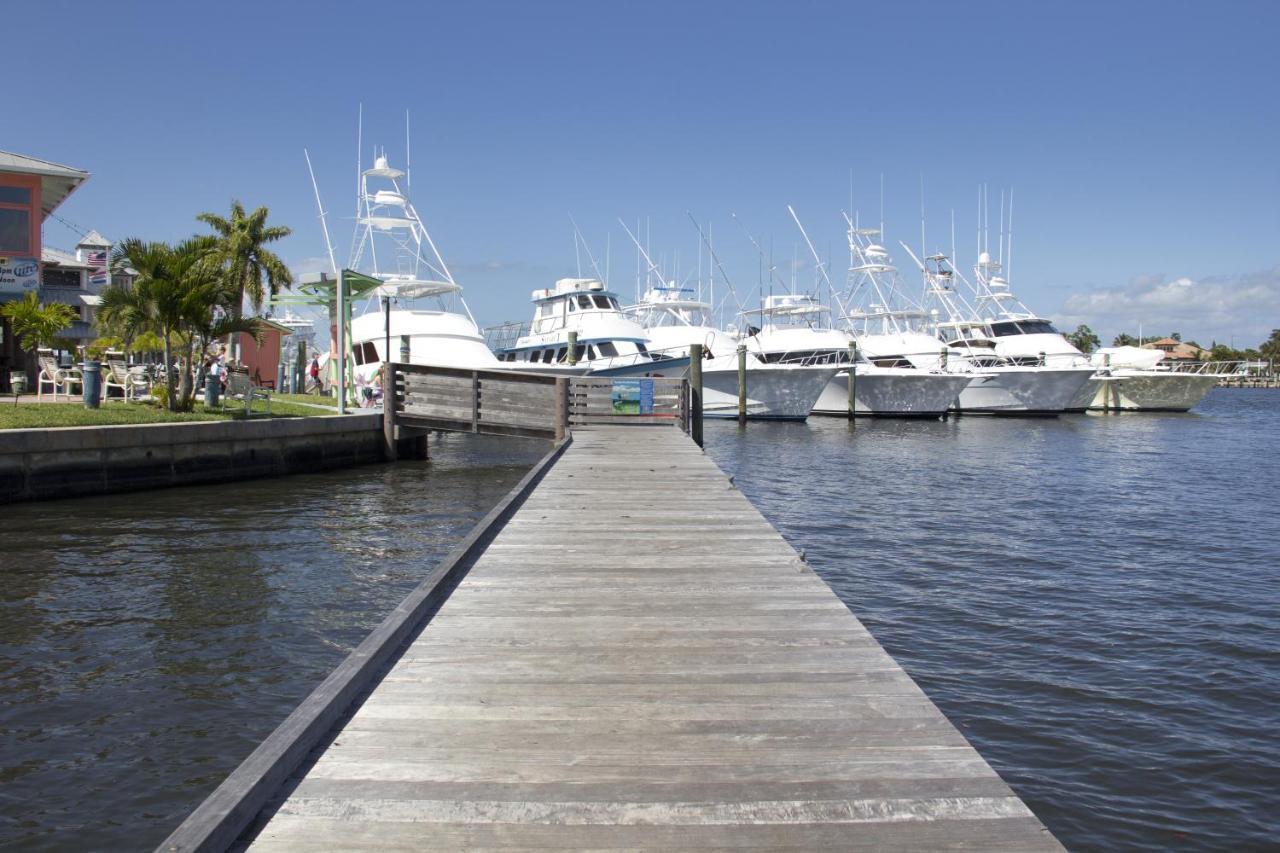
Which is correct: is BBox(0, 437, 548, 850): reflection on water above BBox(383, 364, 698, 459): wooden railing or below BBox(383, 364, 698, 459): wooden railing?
below

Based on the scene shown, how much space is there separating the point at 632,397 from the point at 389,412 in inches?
244

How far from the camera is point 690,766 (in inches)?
130

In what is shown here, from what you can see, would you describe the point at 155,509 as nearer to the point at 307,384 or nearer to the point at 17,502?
the point at 17,502

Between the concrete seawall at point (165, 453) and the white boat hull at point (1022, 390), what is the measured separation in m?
36.8

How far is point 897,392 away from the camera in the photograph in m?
45.8

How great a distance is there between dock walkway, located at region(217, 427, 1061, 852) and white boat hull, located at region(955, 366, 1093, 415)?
46.4 metres

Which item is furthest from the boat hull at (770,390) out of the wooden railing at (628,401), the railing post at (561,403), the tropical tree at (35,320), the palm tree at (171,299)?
the tropical tree at (35,320)

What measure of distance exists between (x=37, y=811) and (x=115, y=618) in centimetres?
400

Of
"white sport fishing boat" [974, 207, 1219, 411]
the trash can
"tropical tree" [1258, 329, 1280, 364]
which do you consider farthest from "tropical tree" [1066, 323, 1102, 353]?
the trash can

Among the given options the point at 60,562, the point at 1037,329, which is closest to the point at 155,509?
the point at 60,562

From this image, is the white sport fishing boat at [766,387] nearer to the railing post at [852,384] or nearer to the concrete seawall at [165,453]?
the railing post at [852,384]

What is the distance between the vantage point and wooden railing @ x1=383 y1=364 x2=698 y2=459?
1922cm

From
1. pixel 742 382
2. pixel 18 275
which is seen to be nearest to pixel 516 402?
pixel 18 275

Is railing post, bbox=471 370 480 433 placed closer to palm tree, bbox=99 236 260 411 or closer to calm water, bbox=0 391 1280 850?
calm water, bbox=0 391 1280 850
